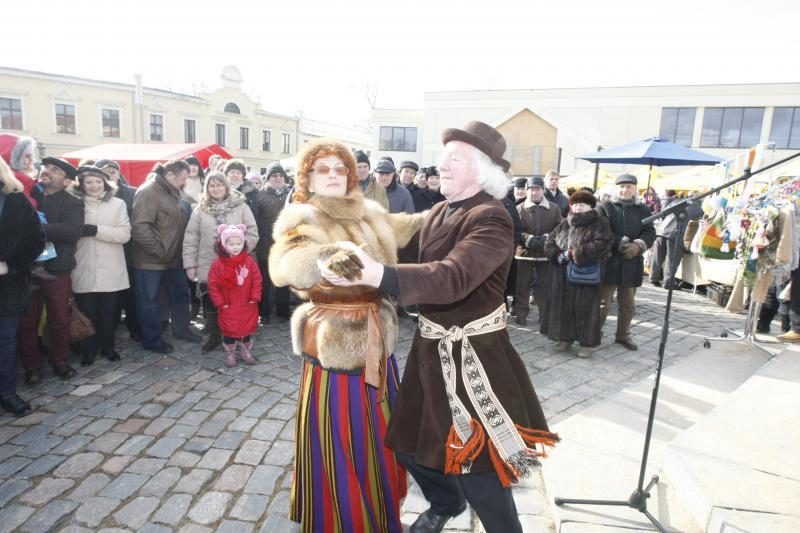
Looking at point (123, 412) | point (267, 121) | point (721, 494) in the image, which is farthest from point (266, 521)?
point (267, 121)

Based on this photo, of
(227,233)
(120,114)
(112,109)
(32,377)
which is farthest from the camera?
(120,114)

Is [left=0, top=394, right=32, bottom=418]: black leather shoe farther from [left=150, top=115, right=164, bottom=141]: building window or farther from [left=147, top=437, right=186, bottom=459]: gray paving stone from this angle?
[left=150, top=115, right=164, bottom=141]: building window

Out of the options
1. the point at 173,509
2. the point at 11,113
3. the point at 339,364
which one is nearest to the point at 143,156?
the point at 173,509

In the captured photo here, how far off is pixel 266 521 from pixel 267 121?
4105cm

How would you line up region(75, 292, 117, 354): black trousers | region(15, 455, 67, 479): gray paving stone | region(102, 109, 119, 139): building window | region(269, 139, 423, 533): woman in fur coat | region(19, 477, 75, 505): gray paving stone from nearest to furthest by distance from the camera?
region(269, 139, 423, 533): woman in fur coat → region(19, 477, 75, 505): gray paving stone → region(15, 455, 67, 479): gray paving stone → region(75, 292, 117, 354): black trousers → region(102, 109, 119, 139): building window

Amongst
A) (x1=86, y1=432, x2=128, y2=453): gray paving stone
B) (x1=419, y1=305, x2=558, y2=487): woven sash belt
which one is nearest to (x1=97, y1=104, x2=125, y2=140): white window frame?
(x1=86, y1=432, x2=128, y2=453): gray paving stone

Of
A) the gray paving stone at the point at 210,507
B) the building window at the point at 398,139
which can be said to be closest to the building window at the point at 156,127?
the building window at the point at 398,139

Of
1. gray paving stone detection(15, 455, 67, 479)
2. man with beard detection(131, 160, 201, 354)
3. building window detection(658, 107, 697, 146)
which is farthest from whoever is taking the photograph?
building window detection(658, 107, 697, 146)

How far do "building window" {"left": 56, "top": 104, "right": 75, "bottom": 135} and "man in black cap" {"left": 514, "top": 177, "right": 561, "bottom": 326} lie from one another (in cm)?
3188

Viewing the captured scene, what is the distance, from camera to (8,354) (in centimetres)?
378

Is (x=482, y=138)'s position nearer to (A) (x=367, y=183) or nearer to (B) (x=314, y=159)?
(B) (x=314, y=159)

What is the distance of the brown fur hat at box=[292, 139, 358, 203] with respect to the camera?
2.34m

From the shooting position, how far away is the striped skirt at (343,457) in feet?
7.66

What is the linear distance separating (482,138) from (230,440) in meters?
2.79
